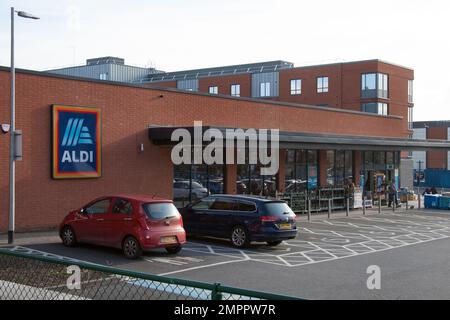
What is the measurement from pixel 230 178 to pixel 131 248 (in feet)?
38.7

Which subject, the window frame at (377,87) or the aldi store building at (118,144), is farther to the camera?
the window frame at (377,87)

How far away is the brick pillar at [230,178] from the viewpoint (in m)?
25.7

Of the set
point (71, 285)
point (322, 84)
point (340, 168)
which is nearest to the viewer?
point (71, 285)

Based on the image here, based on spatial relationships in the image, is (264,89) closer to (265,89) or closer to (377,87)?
(265,89)

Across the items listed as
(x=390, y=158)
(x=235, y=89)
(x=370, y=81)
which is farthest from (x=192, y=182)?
(x=235, y=89)

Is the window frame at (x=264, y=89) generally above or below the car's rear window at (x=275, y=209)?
above

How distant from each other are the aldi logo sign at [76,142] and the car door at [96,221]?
4.49m

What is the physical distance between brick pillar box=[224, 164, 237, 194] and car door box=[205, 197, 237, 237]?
7920mm

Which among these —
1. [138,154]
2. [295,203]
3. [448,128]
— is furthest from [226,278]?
[448,128]

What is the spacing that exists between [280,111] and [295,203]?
513 cm

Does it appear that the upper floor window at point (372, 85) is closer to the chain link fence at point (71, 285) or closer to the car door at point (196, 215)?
the car door at point (196, 215)

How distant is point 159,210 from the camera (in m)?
14.7

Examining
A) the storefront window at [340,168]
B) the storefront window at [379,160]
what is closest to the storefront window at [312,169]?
the storefront window at [340,168]
